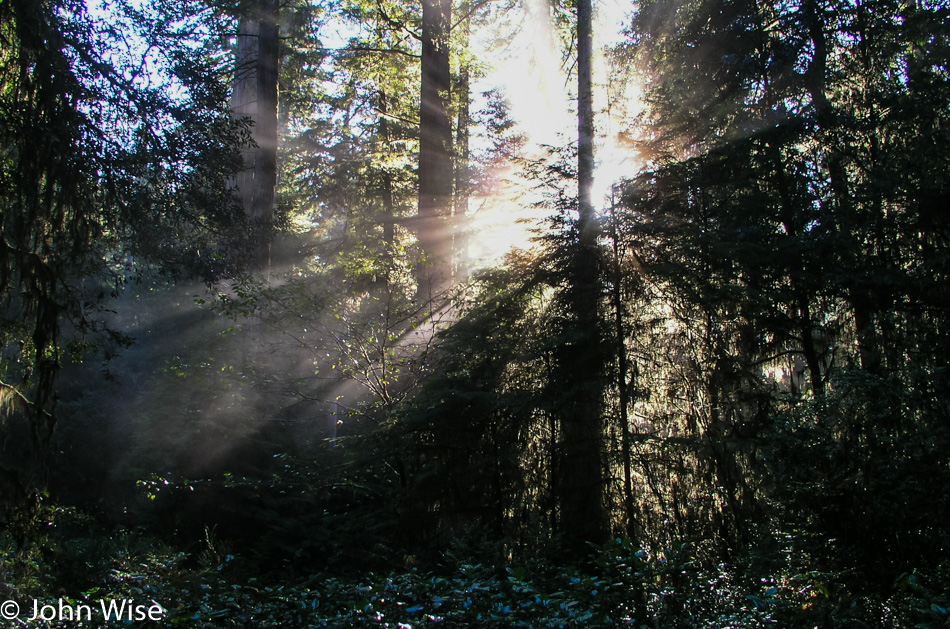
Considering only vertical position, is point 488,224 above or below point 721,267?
above

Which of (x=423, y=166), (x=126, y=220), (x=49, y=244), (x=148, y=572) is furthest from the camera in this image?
(x=423, y=166)

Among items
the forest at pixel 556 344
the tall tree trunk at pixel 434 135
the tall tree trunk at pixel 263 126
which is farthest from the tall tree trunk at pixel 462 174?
the tall tree trunk at pixel 263 126

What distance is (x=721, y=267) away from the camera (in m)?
7.61

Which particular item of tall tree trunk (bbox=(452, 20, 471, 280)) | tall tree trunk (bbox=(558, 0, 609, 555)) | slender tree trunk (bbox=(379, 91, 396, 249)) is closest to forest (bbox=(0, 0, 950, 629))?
tall tree trunk (bbox=(558, 0, 609, 555))

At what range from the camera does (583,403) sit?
24.6ft

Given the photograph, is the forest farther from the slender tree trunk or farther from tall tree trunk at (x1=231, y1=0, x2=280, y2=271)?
the slender tree trunk

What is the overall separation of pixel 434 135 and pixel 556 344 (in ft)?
20.7

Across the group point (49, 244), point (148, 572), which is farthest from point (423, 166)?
point (148, 572)

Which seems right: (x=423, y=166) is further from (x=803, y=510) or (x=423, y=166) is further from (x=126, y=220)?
(x=803, y=510)

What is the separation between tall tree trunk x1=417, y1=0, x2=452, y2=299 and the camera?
1187 centimetres

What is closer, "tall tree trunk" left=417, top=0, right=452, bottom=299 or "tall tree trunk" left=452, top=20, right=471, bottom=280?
"tall tree trunk" left=417, top=0, right=452, bottom=299

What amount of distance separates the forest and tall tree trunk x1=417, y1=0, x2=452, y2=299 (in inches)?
2.7

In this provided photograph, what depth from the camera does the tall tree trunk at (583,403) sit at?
24.0ft

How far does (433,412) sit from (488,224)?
38.0 feet
